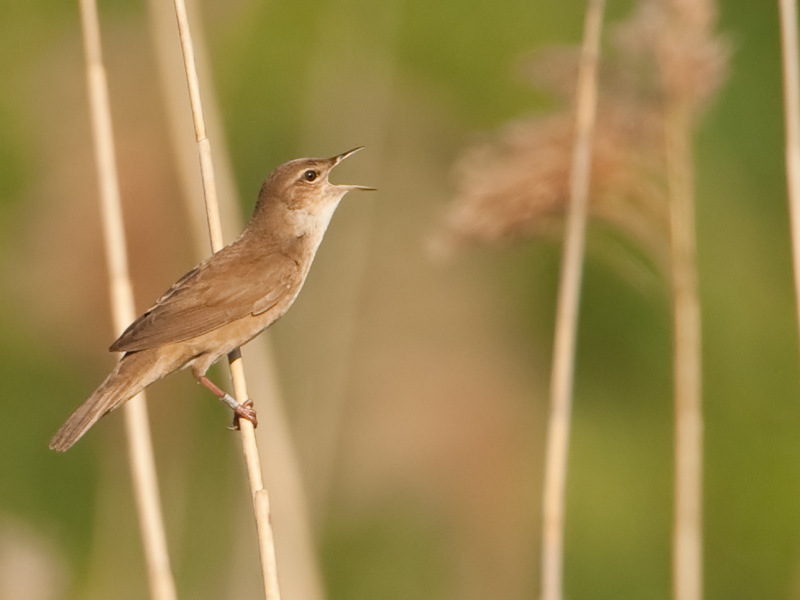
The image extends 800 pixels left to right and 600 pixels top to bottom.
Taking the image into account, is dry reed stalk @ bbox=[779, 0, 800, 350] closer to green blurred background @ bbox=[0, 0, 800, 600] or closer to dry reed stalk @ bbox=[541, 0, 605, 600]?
dry reed stalk @ bbox=[541, 0, 605, 600]

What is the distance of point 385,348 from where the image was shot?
5168 millimetres

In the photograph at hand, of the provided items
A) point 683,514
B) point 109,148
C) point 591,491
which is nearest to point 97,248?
point 109,148

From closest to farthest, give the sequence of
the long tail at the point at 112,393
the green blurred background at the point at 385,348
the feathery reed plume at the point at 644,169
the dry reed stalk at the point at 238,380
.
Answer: the dry reed stalk at the point at 238,380 → the long tail at the point at 112,393 → the feathery reed plume at the point at 644,169 → the green blurred background at the point at 385,348

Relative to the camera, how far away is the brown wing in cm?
303

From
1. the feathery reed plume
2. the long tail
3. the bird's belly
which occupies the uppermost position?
the feathery reed plume

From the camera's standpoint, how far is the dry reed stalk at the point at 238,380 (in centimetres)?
235

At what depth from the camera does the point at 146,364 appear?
2924 millimetres

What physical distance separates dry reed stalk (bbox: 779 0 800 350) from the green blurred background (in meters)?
1.59

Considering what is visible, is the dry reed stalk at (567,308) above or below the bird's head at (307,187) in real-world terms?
below

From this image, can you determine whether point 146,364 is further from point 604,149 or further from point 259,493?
point 604,149

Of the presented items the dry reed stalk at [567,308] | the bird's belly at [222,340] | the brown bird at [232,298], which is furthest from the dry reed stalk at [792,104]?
the bird's belly at [222,340]

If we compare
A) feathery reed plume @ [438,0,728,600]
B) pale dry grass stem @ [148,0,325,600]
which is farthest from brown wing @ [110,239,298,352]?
feathery reed plume @ [438,0,728,600]

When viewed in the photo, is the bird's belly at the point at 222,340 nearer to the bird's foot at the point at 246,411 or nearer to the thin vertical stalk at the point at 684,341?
the bird's foot at the point at 246,411

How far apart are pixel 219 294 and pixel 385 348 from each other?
83.2 inches
